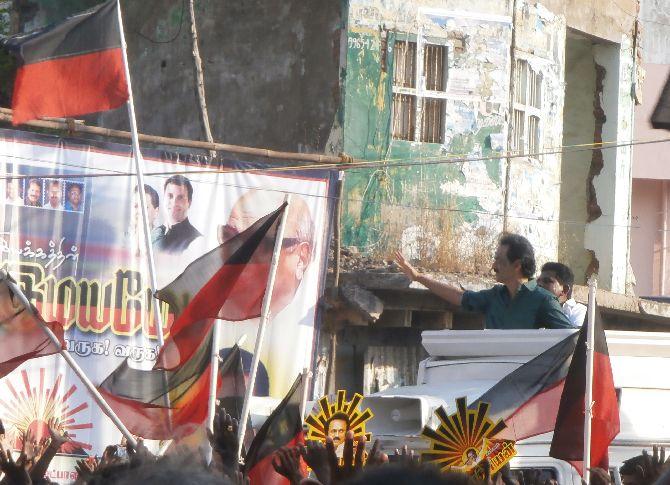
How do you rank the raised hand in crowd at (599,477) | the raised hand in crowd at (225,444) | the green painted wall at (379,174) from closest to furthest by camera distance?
1. the raised hand in crowd at (225,444)
2. the raised hand in crowd at (599,477)
3. the green painted wall at (379,174)

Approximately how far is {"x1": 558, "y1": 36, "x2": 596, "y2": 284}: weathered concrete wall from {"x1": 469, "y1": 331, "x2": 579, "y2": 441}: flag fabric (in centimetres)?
1056

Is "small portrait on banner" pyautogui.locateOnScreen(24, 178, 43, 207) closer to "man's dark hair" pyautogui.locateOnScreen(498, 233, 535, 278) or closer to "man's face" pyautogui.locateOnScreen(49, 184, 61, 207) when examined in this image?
"man's face" pyautogui.locateOnScreen(49, 184, 61, 207)

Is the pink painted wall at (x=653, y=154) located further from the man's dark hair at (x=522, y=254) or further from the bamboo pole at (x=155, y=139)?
the man's dark hair at (x=522, y=254)

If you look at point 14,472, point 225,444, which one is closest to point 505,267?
point 225,444

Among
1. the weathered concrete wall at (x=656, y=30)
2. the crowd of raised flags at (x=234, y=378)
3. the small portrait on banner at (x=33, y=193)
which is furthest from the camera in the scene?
the weathered concrete wall at (x=656, y=30)

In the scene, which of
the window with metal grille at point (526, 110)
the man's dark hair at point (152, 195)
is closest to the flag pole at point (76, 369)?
the man's dark hair at point (152, 195)

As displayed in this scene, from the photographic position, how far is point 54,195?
9578 mm

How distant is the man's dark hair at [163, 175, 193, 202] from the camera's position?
1001 cm

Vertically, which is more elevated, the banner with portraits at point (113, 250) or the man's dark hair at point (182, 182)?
the man's dark hair at point (182, 182)

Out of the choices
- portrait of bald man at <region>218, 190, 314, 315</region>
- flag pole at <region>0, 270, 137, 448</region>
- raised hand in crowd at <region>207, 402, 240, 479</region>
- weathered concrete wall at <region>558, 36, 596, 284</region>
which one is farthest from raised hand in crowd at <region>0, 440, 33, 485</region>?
weathered concrete wall at <region>558, 36, 596, 284</region>

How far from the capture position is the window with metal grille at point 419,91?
13930 millimetres

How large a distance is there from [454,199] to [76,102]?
636cm

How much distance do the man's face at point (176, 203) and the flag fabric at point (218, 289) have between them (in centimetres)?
281

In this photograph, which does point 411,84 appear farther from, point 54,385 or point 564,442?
point 564,442
